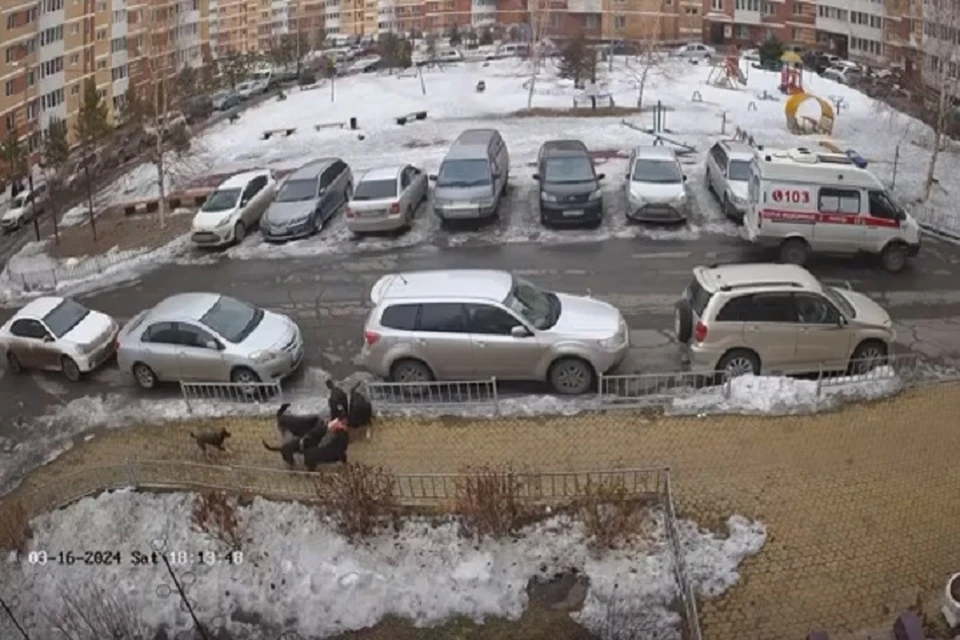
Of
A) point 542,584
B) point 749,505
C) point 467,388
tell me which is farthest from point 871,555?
point 467,388

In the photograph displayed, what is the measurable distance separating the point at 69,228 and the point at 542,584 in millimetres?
28722

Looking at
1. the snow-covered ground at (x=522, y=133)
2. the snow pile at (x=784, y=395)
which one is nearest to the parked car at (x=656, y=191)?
the snow-covered ground at (x=522, y=133)

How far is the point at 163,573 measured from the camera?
11.5 m

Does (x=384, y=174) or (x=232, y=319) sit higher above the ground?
(x=384, y=174)

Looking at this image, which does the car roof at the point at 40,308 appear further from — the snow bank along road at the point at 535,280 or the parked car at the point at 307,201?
the parked car at the point at 307,201

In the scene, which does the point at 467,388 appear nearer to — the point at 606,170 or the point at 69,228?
the point at 606,170

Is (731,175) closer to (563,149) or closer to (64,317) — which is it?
(563,149)

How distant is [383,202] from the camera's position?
22.7 metres

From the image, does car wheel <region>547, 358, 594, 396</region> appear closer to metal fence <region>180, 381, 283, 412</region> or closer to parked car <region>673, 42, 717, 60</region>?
metal fence <region>180, 381, 283, 412</region>

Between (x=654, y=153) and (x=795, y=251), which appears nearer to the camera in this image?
(x=795, y=251)

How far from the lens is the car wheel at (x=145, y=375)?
16.3m

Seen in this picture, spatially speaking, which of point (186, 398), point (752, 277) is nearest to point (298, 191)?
point (186, 398)

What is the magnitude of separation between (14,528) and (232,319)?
5.10 meters

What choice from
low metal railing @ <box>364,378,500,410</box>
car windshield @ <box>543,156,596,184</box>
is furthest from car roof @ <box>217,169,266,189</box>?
low metal railing @ <box>364,378,500,410</box>
